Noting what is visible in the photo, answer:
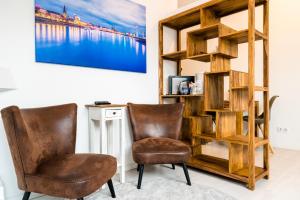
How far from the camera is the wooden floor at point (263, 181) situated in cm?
193

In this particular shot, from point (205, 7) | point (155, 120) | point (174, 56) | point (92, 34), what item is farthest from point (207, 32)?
point (92, 34)

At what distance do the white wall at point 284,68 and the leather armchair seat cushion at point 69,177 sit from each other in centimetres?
360

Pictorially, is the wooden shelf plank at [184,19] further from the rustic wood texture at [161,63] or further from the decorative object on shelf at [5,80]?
the decorative object on shelf at [5,80]

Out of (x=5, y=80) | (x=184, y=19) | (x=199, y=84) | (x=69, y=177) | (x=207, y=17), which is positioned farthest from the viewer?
(x=184, y=19)

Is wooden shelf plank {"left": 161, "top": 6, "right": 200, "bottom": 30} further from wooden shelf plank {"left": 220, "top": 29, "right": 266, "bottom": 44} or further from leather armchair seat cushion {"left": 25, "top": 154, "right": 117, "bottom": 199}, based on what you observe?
leather armchair seat cushion {"left": 25, "top": 154, "right": 117, "bottom": 199}

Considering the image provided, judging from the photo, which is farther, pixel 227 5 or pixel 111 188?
pixel 227 5

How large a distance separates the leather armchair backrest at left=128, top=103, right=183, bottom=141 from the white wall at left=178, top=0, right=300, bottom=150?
2460 millimetres

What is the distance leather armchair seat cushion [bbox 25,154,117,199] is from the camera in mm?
1323

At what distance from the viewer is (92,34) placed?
89.2 inches

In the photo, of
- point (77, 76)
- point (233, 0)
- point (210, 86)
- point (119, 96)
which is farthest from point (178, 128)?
point (233, 0)

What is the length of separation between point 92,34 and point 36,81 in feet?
2.58

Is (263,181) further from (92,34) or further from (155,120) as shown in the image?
(92,34)

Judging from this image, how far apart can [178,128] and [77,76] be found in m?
1.34

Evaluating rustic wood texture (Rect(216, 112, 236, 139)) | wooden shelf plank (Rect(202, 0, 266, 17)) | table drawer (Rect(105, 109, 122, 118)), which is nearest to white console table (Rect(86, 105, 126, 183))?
table drawer (Rect(105, 109, 122, 118))
